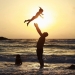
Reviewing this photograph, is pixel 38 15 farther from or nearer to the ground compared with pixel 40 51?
farther from the ground

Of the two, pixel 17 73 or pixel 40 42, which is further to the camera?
pixel 40 42

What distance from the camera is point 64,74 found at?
13070 mm

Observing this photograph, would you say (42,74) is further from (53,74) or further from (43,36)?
(43,36)

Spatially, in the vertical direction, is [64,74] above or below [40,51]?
below

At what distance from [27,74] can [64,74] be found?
1.96m

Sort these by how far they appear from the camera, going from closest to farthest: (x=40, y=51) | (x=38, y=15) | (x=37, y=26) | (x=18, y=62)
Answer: (x=38, y=15) < (x=37, y=26) < (x=40, y=51) < (x=18, y=62)

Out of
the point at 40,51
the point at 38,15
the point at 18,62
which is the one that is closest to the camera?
the point at 38,15

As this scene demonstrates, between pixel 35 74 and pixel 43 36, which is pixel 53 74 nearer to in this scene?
pixel 35 74

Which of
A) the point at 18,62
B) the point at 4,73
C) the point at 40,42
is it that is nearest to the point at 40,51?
the point at 40,42

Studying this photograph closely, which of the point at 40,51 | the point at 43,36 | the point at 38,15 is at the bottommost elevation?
the point at 40,51

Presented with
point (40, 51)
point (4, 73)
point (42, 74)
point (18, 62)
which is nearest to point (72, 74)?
point (42, 74)

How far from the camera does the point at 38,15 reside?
12.6 metres

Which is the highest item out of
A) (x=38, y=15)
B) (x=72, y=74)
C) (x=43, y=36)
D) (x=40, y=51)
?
(x=38, y=15)

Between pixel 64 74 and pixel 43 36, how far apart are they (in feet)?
8.58
